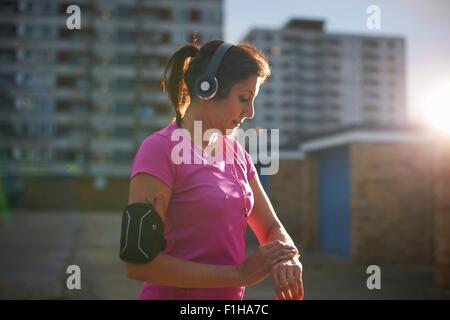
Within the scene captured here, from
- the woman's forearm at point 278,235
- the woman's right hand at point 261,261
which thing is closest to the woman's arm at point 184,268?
the woman's right hand at point 261,261

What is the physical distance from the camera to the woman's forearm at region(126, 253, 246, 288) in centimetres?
137

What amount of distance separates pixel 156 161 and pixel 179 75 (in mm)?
413

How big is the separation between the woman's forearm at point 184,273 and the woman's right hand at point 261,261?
18mm

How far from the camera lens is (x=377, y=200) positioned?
41.0 feet

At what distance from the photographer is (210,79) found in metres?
1.56

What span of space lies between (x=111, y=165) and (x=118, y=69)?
10498 millimetres

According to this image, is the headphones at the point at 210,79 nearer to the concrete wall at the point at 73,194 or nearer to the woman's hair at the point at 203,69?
the woman's hair at the point at 203,69

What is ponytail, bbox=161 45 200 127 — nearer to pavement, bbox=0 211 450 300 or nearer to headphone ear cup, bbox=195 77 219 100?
headphone ear cup, bbox=195 77 219 100

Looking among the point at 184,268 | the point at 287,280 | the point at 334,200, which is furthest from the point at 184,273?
the point at 334,200

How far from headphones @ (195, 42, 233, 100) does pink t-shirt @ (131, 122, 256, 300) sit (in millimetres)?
160

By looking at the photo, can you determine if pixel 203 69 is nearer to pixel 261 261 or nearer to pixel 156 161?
pixel 156 161

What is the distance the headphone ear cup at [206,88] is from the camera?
5.13ft

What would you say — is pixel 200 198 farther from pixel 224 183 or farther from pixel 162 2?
pixel 162 2

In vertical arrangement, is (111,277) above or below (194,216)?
below
